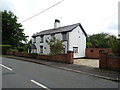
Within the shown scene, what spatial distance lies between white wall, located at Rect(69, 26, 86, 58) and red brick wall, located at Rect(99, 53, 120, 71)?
1553 centimetres

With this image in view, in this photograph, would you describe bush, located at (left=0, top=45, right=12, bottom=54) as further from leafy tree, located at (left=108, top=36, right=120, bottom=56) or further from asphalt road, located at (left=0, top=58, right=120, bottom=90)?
leafy tree, located at (left=108, top=36, right=120, bottom=56)

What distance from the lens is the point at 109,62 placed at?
13.0 meters

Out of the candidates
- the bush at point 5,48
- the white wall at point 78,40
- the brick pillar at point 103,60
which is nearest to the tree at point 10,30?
the bush at point 5,48

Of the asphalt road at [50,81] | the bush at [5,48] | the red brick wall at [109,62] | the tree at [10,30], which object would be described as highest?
the tree at [10,30]

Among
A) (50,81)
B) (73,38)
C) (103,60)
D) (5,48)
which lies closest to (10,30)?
(5,48)

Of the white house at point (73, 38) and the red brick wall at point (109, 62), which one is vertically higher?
the white house at point (73, 38)

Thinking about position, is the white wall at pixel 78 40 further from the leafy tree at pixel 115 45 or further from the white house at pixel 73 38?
the leafy tree at pixel 115 45

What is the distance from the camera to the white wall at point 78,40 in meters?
29.2

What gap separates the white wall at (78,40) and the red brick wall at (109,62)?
15528mm

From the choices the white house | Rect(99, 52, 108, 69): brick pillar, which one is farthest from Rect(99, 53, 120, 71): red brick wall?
the white house

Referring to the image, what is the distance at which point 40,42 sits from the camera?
118 feet

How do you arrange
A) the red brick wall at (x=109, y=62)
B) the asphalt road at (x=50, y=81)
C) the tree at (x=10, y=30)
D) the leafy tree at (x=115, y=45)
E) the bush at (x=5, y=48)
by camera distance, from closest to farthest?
the asphalt road at (x=50, y=81) < the red brick wall at (x=109, y=62) < the leafy tree at (x=115, y=45) < the bush at (x=5, y=48) < the tree at (x=10, y=30)

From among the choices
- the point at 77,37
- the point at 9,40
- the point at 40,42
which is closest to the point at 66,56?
the point at 77,37

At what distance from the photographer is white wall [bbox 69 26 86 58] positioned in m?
29.2
